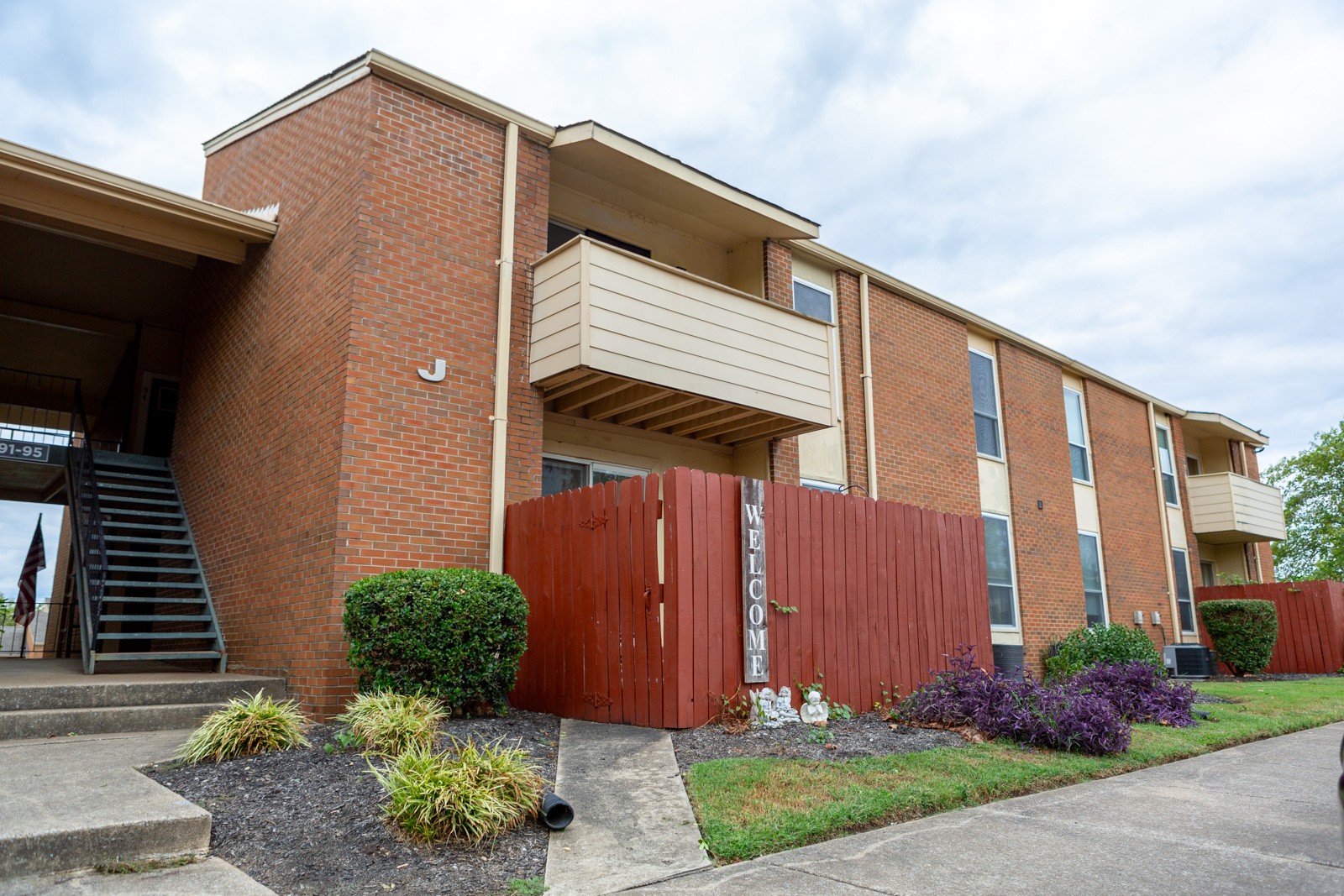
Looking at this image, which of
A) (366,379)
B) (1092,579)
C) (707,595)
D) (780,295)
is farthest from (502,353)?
(1092,579)

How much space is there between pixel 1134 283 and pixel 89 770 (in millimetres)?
25603

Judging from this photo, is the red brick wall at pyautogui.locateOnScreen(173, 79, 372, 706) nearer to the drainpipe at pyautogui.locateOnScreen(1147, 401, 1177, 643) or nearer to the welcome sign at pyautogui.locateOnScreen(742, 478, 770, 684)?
the welcome sign at pyautogui.locateOnScreen(742, 478, 770, 684)

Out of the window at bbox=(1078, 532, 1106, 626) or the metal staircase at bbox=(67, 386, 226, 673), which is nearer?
the metal staircase at bbox=(67, 386, 226, 673)

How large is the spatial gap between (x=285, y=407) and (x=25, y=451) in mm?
5688

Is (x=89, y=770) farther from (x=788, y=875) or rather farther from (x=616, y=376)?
(x=616, y=376)

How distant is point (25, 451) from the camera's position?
12.1 metres

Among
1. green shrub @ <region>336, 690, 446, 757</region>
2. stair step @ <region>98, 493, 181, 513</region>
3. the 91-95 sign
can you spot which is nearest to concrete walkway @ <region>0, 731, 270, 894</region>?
green shrub @ <region>336, 690, 446, 757</region>

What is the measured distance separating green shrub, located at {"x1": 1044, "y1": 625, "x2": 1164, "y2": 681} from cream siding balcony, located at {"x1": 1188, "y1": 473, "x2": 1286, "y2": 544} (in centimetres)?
937

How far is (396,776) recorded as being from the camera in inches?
175

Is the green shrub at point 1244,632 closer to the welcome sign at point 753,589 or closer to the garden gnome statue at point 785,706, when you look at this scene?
the garden gnome statue at point 785,706

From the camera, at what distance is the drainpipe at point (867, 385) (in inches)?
506

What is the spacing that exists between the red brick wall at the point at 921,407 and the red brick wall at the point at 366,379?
620 cm

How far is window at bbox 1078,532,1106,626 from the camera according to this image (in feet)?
55.0

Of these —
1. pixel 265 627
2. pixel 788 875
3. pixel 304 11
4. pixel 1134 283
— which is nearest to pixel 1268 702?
pixel 788 875
